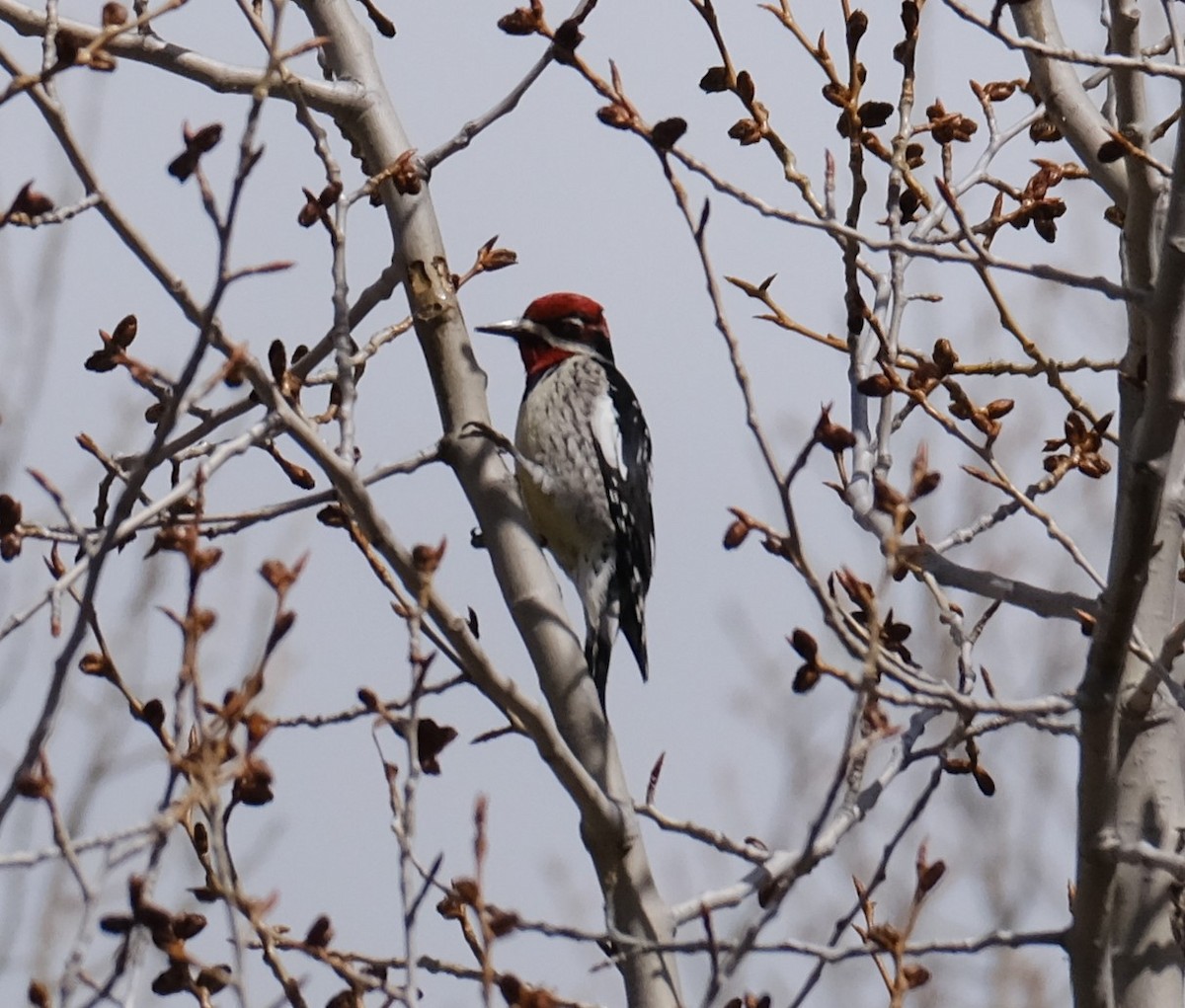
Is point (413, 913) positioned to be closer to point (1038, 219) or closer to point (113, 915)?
point (113, 915)

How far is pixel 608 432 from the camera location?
6270 millimetres

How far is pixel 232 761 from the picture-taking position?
8.73ft

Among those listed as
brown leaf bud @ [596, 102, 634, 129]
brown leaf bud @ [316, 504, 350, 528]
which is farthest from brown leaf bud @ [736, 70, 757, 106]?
brown leaf bud @ [316, 504, 350, 528]

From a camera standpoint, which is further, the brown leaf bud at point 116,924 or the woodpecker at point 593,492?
→ the woodpecker at point 593,492

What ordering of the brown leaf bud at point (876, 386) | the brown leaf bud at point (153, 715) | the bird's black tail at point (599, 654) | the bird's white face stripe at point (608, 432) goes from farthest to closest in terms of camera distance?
the bird's white face stripe at point (608, 432) → the bird's black tail at point (599, 654) → the brown leaf bud at point (876, 386) → the brown leaf bud at point (153, 715)

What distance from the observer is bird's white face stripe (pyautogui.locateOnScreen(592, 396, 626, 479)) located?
6.19 metres

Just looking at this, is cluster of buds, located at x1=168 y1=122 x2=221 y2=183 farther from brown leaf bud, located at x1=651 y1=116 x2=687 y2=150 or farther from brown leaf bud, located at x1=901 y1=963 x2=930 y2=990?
brown leaf bud, located at x1=901 y1=963 x2=930 y2=990

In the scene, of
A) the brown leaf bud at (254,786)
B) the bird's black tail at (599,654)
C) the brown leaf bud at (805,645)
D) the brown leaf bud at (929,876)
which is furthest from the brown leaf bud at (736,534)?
the bird's black tail at (599,654)

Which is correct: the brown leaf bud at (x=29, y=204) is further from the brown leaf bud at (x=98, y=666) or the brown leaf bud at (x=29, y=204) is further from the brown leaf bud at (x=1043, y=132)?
the brown leaf bud at (x=1043, y=132)

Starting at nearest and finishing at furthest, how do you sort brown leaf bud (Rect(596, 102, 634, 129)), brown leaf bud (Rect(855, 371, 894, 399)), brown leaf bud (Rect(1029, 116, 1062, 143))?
brown leaf bud (Rect(596, 102, 634, 129)), brown leaf bud (Rect(855, 371, 894, 399)), brown leaf bud (Rect(1029, 116, 1062, 143))

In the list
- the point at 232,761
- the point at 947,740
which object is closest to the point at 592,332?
the point at 947,740

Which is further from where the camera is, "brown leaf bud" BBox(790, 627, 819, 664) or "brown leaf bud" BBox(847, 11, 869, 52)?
"brown leaf bud" BBox(847, 11, 869, 52)

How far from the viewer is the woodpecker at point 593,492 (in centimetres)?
602

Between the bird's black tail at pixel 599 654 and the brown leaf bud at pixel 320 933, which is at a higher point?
the bird's black tail at pixel 599 654
